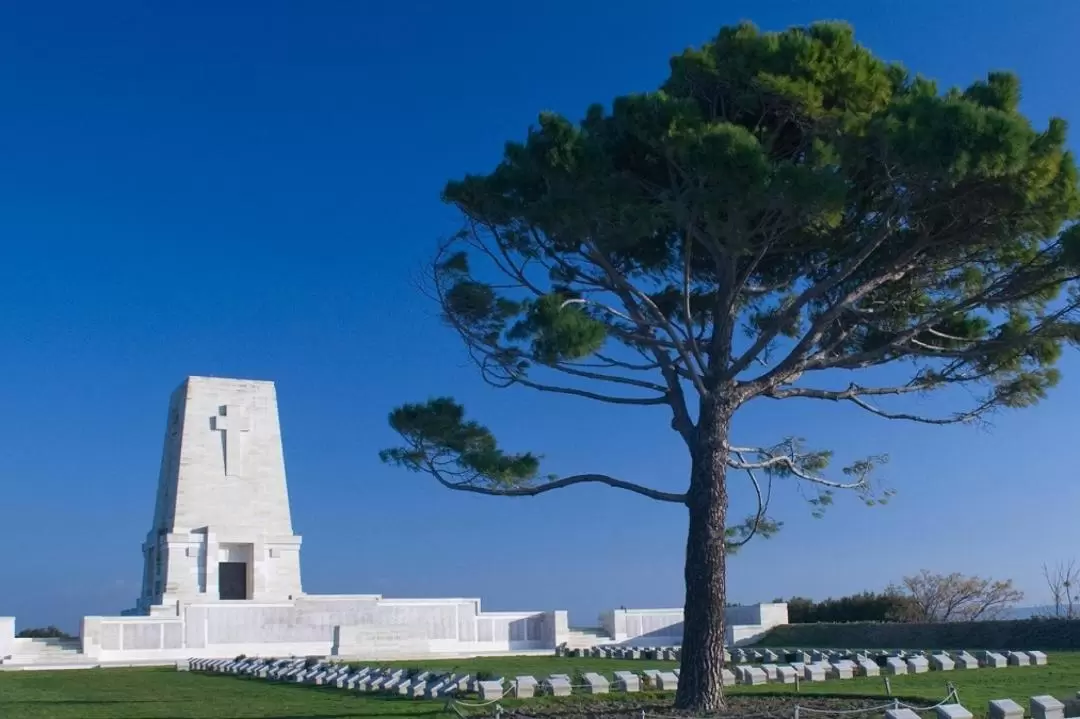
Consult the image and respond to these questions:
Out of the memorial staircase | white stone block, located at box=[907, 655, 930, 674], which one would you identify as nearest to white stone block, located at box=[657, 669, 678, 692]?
white stone block, located at box=[907, 655, 930, 674]

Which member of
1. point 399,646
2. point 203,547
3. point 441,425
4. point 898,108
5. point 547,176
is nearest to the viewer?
point 898,108

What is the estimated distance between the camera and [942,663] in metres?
16.7

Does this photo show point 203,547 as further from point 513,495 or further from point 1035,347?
Answer: point 1035,347

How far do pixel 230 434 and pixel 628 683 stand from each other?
1988 cm

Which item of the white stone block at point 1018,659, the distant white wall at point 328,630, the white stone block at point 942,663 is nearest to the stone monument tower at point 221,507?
the distant white wall at point 328,630

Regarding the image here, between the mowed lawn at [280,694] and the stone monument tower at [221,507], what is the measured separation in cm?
1024

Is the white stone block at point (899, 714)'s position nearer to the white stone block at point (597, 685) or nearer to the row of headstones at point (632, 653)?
the white stone block at point (597, 685)

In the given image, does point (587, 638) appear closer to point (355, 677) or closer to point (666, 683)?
point (355, 677)

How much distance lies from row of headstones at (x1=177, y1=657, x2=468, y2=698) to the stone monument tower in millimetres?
7796

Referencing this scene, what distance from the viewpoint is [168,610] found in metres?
27.5

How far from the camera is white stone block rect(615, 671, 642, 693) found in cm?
1394

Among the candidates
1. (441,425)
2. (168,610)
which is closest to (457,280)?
(441,425)

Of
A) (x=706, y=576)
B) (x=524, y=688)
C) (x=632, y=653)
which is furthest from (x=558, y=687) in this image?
(x=632, y=653)

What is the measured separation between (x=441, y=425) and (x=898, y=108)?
631cm
